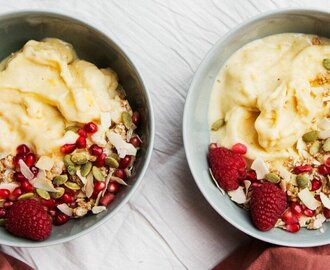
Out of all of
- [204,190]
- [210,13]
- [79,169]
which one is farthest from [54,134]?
[210,13]

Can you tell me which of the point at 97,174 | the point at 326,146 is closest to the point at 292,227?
the point at 326,146

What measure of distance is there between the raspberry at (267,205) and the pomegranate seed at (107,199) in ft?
1.36

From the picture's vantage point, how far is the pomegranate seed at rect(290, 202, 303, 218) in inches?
69.1

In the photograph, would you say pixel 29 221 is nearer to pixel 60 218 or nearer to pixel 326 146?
pixel 60 218

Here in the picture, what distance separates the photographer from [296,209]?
175 cm

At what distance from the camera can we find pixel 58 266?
6.17 ft

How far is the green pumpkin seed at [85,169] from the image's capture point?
1.72m

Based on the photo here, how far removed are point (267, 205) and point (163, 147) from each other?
398mm

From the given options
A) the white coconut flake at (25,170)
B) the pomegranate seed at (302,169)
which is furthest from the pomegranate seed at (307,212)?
the white coconut flake at (25,170)

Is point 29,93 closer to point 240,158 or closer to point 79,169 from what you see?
point 79,169

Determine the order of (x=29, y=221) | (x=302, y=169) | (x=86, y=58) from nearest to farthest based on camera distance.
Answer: (x=29, y=221), (x=302, y=169), (x=86, y=58)

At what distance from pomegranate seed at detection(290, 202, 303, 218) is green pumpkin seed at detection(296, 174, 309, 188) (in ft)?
0.20

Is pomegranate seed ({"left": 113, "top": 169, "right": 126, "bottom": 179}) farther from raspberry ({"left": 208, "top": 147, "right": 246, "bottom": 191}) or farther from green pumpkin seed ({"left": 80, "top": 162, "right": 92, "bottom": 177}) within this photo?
raspberry ({"left": 208, "top": 147, "right": 246, "bottom": 191})

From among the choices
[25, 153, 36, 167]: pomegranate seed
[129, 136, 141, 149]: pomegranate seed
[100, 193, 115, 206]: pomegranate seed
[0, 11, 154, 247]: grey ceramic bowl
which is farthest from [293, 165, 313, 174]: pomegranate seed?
[25, 153, 36, 167]: pomegranate seed
